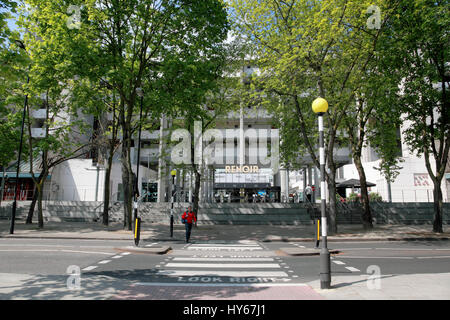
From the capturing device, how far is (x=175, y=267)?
8.71 metres

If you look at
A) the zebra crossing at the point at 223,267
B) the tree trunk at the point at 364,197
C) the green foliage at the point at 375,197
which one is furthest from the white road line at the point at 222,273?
the green foliage at the point at 375,197

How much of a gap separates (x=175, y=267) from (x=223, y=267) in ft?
4.74

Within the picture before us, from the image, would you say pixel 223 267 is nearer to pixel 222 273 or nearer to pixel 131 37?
pixel 222 273

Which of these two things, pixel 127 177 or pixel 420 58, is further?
pixel 127 177

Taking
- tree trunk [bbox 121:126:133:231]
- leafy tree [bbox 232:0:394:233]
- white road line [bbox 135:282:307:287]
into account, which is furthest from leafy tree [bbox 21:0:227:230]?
white road line [bbox 135:282:307:287]

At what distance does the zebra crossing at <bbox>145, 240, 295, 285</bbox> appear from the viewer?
23.8 ft

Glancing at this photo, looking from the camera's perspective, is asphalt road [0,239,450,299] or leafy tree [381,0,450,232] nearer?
asphalt road [0,239,450,299]

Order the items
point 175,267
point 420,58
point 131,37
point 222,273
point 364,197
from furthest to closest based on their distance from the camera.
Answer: point 364,197
point 131,37
point 420,58
point 175,267
point 222,273

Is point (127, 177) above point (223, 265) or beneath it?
above

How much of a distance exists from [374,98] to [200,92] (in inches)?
368

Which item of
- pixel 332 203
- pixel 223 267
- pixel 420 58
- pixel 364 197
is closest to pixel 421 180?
pixel 364 197

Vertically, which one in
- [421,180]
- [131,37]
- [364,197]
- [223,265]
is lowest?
[223,265]

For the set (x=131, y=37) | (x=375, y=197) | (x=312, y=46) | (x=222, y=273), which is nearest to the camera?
(x=222, y=273)

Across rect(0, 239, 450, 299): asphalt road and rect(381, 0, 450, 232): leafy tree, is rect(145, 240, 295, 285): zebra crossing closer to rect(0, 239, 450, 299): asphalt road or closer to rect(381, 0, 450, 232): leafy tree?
rect(0, 239, 450, 299): asphalt road
